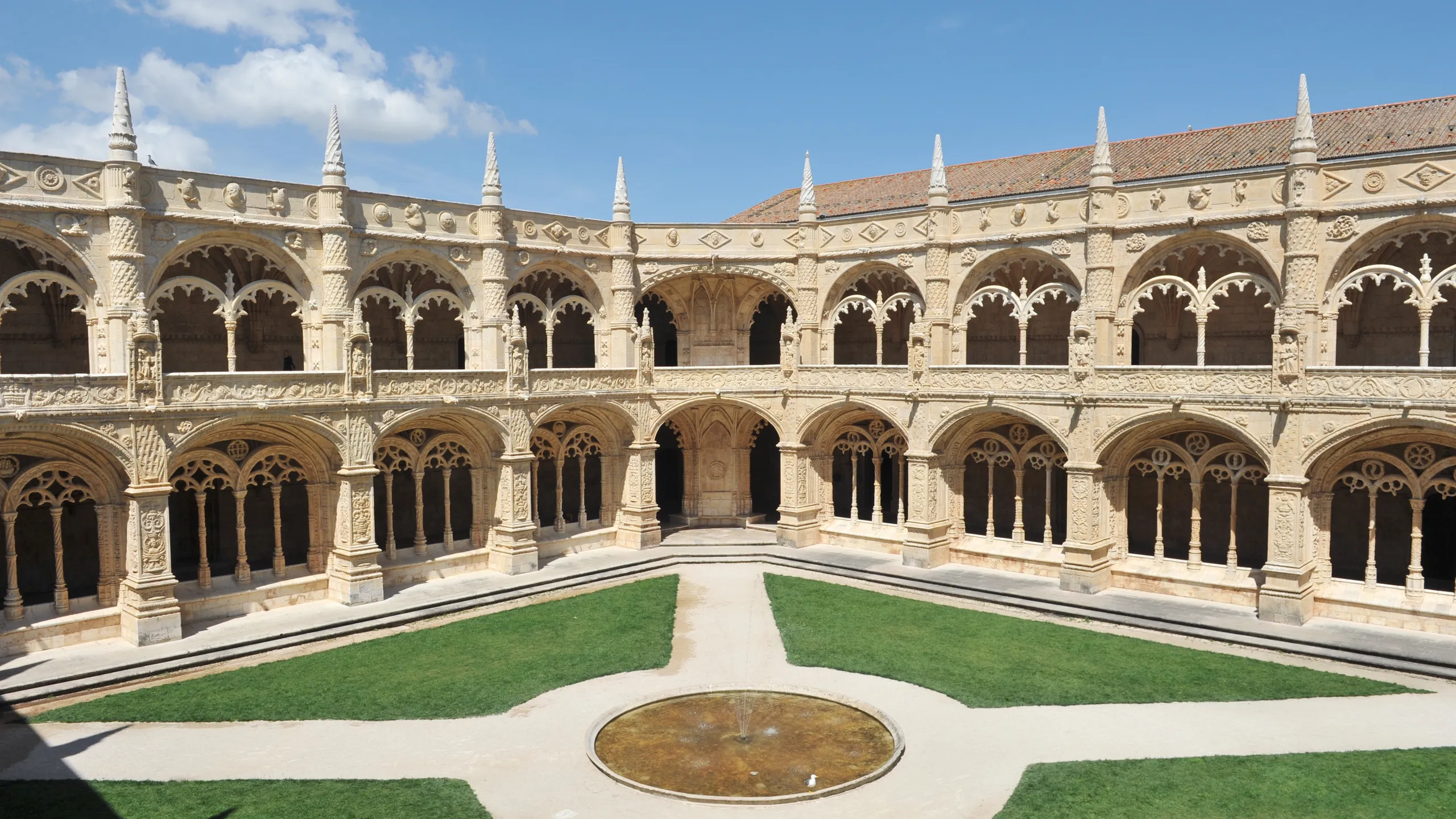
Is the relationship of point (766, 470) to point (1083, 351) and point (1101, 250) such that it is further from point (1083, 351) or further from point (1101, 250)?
point (1101, 250)

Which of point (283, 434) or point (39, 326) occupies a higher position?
point (39, 326)

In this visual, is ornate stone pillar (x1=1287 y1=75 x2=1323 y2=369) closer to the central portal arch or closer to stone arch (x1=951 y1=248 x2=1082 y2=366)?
stone arch (x1=951 y1=248 x2=1082 y2=366)

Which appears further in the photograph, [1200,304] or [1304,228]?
[1200,304]

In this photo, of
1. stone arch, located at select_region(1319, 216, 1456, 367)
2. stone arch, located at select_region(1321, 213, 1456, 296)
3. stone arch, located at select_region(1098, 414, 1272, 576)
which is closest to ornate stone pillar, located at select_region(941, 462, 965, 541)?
stone arch, located at select_region(1098, 414, 1272, 576)

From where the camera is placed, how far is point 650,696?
17891mm

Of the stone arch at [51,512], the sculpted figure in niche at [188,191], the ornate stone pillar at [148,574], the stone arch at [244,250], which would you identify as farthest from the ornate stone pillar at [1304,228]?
the stone arch at [51,512]

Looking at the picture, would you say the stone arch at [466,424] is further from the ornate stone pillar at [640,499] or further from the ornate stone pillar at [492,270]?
the ornate stone pillar at [640,499]

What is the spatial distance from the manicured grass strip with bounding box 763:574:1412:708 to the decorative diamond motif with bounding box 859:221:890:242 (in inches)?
458

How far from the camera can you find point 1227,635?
21.6 m

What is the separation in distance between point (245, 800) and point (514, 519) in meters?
14.3

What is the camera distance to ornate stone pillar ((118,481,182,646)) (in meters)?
21.2

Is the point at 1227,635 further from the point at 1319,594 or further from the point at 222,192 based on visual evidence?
the point at 222,192

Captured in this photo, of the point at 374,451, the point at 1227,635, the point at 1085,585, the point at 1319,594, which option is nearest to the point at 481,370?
the point at 374,451

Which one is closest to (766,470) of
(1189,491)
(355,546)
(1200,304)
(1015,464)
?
(1015,464)
